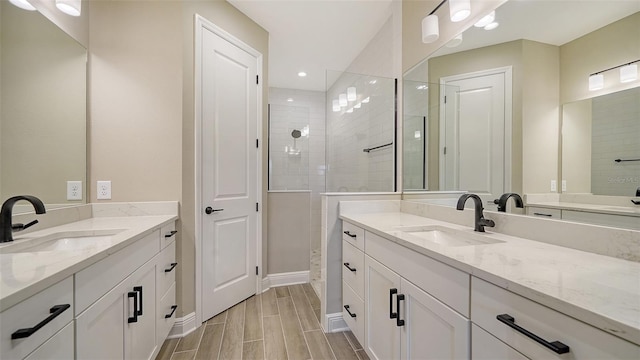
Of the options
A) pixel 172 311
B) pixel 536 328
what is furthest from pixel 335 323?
pixel 536 328

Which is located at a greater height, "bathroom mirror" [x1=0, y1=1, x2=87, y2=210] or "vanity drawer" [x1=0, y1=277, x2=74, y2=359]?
"bathroom mirror" [x1=0, y1=1, x2=87, y2=210]

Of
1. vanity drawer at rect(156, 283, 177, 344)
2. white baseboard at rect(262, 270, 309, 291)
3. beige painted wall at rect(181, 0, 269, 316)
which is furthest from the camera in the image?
white baseboard at rect(262, 270, 309, 291)

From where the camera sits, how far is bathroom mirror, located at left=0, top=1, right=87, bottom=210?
126 centimetres

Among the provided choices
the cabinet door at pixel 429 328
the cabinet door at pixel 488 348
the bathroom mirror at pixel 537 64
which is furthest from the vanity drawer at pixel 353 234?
the cabinet door at pixel 488 348

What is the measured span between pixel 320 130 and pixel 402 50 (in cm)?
260

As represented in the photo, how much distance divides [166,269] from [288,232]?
138cm

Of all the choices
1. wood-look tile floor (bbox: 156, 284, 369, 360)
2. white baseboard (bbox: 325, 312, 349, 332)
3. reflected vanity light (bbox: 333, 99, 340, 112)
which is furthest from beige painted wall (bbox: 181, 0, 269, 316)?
reflected vanity light (bbox: 333, 99, 340, 112)

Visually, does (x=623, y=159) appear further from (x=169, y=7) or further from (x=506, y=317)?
(x=169, y=7)

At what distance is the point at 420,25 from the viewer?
1911 millimetres

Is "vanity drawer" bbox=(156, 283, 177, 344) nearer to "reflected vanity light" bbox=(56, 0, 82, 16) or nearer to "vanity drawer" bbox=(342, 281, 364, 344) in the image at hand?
"vanity drawer" bbox=(342, 281, 364, 344)

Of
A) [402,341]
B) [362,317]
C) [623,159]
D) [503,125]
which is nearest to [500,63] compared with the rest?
[503,125]

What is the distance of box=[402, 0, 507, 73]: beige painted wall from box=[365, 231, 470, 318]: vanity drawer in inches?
51.8

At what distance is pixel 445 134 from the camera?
1693 mm

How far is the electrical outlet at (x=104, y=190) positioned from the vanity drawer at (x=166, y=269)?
1.87 feet
